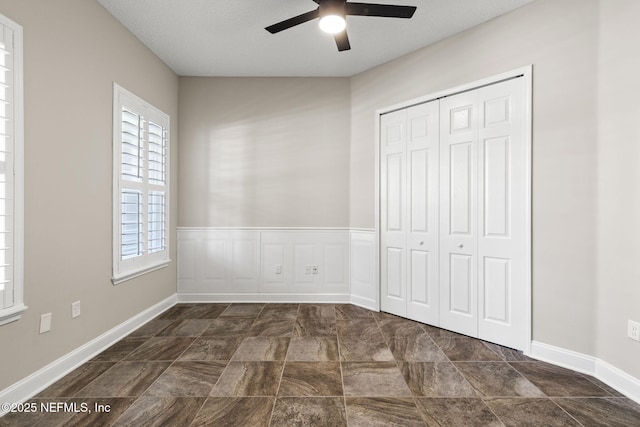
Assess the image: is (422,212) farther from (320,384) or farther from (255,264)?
(255,264)

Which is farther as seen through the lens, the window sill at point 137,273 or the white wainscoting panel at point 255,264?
the white wainscoting panel at point 255,264

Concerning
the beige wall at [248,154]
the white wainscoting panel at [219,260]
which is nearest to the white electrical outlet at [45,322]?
the white wainscoting panel at [219,260]

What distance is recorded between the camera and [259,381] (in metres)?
2.27

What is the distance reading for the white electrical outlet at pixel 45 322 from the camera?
2.20 metres

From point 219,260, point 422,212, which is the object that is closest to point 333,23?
point 422,212

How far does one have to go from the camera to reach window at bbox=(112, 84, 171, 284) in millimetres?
3000

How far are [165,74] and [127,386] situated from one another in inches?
131

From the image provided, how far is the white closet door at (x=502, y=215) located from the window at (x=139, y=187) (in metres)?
3.31

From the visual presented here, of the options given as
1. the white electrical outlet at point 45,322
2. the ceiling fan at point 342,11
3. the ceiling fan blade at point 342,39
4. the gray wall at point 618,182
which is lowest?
the white electrical outlet at point 45,322

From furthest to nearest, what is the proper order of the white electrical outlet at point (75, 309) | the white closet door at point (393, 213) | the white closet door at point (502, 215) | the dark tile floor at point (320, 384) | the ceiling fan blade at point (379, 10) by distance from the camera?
the white closet door at point (393, 213) < the white closet door at point (502, 215) < the white electrical outlet at point (75, 309) < the ceiling fan blade at point (379, 10) < the dark tile floor at point (320, 384)

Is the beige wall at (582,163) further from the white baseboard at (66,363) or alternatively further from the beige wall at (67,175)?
the white baseboard at (66,363)

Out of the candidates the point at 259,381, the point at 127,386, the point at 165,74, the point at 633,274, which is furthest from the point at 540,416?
the point at 165,74

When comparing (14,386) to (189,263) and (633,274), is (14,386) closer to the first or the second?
(189,263)

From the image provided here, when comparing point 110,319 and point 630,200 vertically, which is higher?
point 630,200
